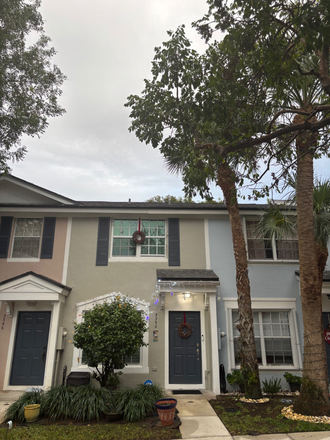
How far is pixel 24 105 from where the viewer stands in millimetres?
9164

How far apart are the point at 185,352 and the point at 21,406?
4.54 m

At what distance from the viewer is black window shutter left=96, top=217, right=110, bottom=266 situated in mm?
10094

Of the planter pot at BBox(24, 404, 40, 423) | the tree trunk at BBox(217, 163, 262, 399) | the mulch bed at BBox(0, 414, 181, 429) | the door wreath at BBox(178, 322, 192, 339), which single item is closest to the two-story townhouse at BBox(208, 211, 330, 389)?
the door wreath at BBox(178, 322, 192, 339)

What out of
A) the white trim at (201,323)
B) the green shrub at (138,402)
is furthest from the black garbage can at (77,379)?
the white trim at (201,323)

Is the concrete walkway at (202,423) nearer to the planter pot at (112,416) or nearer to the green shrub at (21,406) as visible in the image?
the green shrub at (21,406)

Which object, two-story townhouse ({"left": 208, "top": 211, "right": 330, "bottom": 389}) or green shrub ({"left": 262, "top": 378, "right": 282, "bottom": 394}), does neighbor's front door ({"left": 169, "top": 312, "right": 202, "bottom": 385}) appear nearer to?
two-story townhouse ({"left": 208, "top": 211, "right": 330, "bottom": 389})

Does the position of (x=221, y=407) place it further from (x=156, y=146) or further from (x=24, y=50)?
(x=24, y=50)

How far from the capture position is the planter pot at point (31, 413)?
6.29 m

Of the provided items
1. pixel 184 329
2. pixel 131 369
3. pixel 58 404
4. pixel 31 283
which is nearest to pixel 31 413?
pixel 58 404

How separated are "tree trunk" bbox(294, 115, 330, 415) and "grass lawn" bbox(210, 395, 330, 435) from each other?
19.6 inches

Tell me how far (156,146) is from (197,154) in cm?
198

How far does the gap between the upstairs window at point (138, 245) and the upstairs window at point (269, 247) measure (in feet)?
9.64

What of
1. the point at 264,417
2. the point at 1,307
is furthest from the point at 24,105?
the point at 264,417

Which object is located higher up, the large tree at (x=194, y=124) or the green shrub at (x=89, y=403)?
the large tree at (x=194, y=124)
